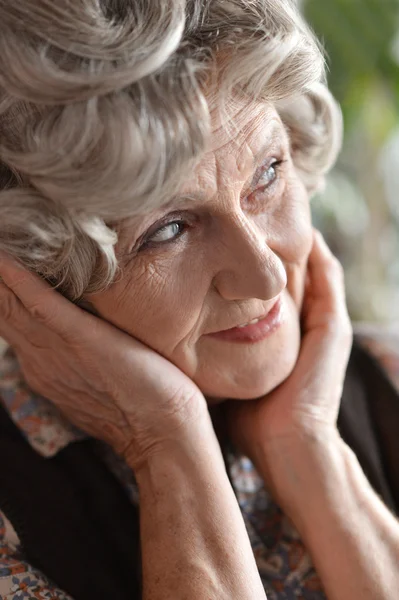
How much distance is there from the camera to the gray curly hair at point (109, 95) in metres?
0.93

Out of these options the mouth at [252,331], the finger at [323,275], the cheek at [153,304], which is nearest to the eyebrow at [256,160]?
the cheek at [153,304]

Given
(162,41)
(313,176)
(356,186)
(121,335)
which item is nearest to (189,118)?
(162,41)

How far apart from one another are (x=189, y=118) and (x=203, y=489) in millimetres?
629

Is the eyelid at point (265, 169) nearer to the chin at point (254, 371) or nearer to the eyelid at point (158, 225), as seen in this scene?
the eyelid at point (158, 225)

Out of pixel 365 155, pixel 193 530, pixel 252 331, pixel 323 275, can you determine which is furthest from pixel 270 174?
pixel 365 155

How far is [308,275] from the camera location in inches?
61.9

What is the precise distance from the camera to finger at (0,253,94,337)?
1.15m

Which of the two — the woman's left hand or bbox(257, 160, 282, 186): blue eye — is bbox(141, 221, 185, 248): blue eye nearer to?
bbox(257, 160, 282, 186): blue eye

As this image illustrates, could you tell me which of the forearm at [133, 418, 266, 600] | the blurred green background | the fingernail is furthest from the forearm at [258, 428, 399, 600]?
the blurred green background

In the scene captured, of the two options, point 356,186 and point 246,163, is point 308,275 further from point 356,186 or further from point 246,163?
point 356,186

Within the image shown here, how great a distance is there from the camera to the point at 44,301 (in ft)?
3.80

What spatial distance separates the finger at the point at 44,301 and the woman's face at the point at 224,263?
47mm

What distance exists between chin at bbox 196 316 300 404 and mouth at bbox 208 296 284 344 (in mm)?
15

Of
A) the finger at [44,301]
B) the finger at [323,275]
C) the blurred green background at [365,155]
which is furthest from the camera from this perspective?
the blurred green background at [365,155]
